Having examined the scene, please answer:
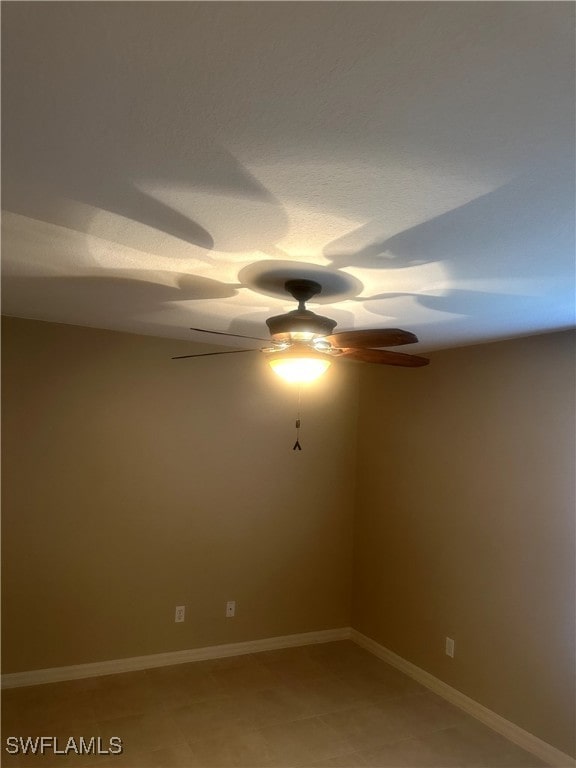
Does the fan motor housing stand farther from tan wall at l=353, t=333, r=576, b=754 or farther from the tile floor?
the tile floor

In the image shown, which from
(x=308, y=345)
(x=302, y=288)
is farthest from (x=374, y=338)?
(x=302, y=288)

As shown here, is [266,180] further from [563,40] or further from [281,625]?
[281,625]

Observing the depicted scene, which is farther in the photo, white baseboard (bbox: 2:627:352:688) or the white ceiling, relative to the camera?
white baseboard (bbox: 2:627:352:688)

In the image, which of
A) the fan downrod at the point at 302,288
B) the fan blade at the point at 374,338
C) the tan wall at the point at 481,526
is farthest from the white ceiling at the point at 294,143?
the tan wall at the point at 481,526

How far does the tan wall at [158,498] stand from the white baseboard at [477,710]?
49 centimetres

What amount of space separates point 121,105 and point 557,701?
344 cm

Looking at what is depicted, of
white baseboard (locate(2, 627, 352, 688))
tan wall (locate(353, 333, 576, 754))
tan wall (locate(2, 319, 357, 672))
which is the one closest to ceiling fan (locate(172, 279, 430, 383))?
tan wall (locate(353, 333, 576, 754))

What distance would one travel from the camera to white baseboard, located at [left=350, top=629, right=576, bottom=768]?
9.72ft

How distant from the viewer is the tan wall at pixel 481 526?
10.1 feet

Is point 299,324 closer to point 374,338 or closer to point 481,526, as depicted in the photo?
point 374,338

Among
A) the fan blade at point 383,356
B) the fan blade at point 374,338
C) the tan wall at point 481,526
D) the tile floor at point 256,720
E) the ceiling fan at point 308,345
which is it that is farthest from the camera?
the tan wall at point 481,526

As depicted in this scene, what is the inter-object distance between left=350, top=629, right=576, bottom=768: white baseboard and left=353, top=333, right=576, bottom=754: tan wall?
45 mm

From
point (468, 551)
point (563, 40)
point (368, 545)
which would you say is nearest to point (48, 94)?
point (563, 40)

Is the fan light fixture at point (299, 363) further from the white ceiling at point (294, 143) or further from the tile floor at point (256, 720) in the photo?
the tile floor at point (256, 720)
